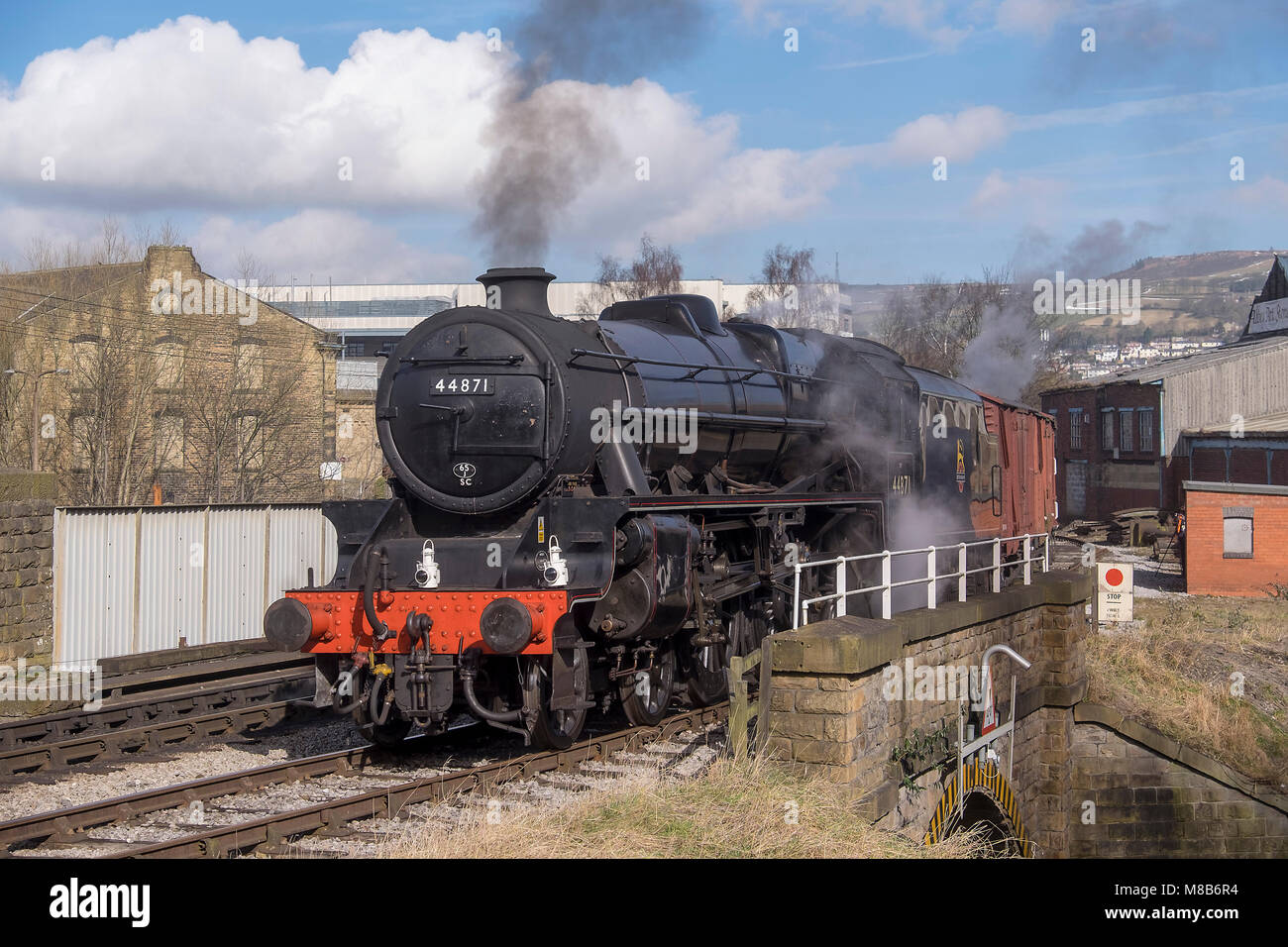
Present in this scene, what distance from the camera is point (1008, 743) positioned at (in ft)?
37.0

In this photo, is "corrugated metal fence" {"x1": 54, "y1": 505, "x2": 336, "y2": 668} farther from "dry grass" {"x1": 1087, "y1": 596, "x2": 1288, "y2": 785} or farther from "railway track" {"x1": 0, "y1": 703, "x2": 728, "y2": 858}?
"dry grass" {"x1": 1087, "y1": 596, "x2": 1288, "y2": 785}

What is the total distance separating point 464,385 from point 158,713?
4.59 metres

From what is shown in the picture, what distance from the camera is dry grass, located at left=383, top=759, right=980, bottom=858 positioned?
5.67 metres

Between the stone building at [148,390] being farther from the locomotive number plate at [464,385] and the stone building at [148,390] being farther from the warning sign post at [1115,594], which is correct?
the warning sign post at [1115,594]

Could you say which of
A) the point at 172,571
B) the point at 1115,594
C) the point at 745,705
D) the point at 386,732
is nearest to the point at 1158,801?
the point at 1115,594

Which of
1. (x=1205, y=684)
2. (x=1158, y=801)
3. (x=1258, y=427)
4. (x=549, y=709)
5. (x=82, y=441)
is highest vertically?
(x=1258, y=427)

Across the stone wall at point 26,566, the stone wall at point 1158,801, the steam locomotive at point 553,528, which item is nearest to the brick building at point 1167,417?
the stone wall at point 1158,801

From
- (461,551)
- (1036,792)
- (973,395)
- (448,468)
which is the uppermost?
(973,395)

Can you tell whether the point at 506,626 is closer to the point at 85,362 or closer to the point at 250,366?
the point at 85,362

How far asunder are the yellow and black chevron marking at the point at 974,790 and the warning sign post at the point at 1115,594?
6.32 m

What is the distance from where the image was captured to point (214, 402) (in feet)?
78.9
